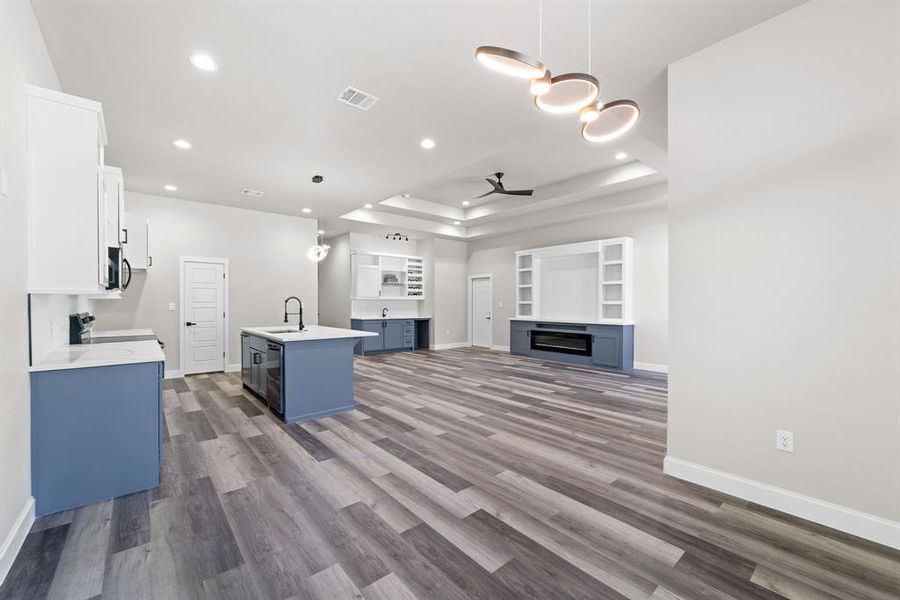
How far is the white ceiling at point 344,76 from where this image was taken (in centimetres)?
236

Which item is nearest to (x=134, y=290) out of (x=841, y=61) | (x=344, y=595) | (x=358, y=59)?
(x=358, y=59)

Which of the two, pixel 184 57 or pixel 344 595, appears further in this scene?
pixel 184 57

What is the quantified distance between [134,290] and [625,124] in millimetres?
7201

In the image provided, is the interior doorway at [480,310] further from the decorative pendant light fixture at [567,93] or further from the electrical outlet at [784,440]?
the decorative pendant light fixture at [567,93]

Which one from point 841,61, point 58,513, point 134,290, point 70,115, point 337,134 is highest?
point 337,134

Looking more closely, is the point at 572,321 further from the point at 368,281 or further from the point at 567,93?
the point at 567,93

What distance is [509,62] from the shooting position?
1.59 meters

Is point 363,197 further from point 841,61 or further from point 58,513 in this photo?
point 841,61

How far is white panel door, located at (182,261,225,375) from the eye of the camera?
648 centimetres

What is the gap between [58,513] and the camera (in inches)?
90.7

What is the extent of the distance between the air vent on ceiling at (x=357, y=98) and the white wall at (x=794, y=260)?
2.42 meters

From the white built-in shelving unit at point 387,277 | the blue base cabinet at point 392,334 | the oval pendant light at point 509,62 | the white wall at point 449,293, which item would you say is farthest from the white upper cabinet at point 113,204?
the white wall at point 449,293

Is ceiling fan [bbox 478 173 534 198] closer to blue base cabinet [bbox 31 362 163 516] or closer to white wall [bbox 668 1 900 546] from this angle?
white wall [bbox 668 1 900 546]

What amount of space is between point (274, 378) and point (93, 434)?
1.87 meters
